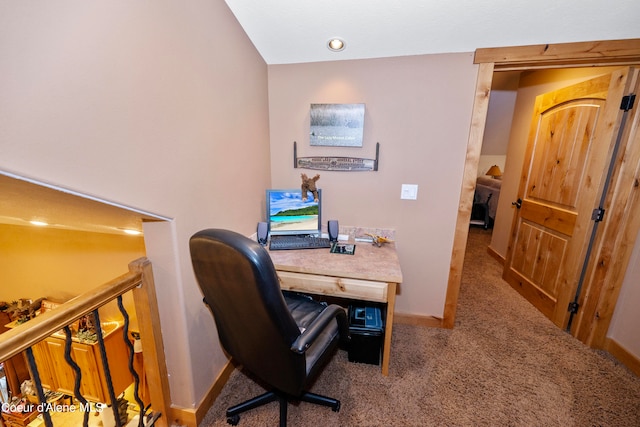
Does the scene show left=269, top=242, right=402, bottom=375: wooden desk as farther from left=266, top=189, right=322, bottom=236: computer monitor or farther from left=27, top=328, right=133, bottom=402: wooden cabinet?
left=27, top=328, right=133, bottom=402: wooden cabinet

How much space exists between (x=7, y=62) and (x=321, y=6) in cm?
142

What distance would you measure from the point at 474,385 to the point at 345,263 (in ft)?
3.83

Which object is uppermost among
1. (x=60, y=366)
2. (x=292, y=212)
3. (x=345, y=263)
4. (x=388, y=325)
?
(x=292, y=212)

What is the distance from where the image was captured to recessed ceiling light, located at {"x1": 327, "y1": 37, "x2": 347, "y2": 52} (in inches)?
66.7

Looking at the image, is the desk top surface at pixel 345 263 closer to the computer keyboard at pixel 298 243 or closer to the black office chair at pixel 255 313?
the computer keyboard at pixel 298 243

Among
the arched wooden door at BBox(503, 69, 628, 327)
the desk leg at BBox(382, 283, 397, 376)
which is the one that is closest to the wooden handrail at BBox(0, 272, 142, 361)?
the desk leg at BBox(382, 283, 397, 376)

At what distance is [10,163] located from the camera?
605 mm

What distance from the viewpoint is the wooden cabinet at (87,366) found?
2.04 m

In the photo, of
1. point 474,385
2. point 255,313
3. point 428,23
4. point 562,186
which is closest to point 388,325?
point 474,385

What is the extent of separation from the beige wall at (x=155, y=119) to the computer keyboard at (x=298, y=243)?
0.80 feet

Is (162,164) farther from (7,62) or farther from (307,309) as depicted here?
(307,309)

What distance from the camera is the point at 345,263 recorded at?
1624 millimetres

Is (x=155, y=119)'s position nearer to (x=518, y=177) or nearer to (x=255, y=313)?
(x=255, y=313)

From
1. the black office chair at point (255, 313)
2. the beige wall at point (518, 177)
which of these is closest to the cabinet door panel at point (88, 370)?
the black office chair at point (255, 313)
